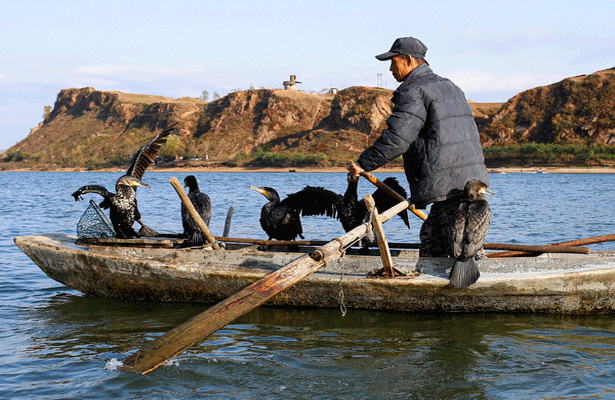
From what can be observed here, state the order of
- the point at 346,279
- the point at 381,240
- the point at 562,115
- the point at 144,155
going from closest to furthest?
the point at 381,240 → the point at 346,279 → the point at 144,155 → the point at 562,115

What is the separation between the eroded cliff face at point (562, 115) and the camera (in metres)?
82.0

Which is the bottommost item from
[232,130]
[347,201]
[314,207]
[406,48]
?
[314,207]

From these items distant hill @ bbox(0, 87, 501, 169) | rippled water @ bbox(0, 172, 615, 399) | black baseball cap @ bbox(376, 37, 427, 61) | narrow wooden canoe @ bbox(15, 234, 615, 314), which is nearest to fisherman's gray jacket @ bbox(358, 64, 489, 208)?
black baseball cap @ bbox(376, 37, 427, 61)

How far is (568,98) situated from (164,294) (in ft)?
296

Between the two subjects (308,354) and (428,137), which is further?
(428,137)

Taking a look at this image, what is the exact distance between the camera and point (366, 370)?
529cm

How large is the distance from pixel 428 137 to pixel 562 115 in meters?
88.8

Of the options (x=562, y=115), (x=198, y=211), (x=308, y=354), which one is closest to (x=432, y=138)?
(x=308, y=354)

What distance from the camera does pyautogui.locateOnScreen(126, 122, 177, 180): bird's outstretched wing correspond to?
29.1 ft

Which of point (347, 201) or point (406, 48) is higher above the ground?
point (406, 48)

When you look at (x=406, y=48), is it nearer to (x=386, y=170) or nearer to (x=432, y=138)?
(x=432, y=138)

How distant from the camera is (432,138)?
5.85 meters

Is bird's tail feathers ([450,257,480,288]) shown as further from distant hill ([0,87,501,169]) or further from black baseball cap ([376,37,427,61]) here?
distant hill ([0,87,501,169])

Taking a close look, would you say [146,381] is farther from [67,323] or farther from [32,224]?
[32,224]
